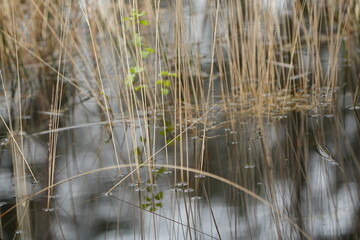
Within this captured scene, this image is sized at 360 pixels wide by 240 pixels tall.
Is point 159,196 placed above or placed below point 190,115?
below

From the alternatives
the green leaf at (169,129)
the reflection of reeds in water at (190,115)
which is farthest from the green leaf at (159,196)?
the green leaf at (169,129)

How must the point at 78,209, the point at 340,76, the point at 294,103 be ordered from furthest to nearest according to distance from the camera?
the point at 340,76 < the point at 294,103 < the point at 78,209

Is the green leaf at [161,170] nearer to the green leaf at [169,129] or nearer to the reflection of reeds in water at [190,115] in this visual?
the reflection of reeds in water at [190,115]

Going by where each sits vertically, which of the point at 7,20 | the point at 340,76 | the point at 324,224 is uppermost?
the point at 7,20

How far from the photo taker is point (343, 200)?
1629 mm

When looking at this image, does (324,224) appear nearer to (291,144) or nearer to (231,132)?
(291,144)

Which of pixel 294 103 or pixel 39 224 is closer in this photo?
pixel 39 224

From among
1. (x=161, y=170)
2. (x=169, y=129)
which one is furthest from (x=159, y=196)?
(x=169, y=129)

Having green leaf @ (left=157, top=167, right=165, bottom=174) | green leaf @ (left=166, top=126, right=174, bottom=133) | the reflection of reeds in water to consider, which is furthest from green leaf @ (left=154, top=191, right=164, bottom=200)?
green leaf @ (left=166, top=126, right=174, bottom=133)

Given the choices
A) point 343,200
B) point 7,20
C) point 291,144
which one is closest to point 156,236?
point 343,200

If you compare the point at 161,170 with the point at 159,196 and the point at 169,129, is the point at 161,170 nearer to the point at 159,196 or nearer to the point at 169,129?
the point at 159,196

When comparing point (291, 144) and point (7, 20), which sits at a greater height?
point (7, 20)

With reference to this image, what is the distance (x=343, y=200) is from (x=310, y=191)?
0.10m

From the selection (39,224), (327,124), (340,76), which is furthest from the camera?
(340,76)
